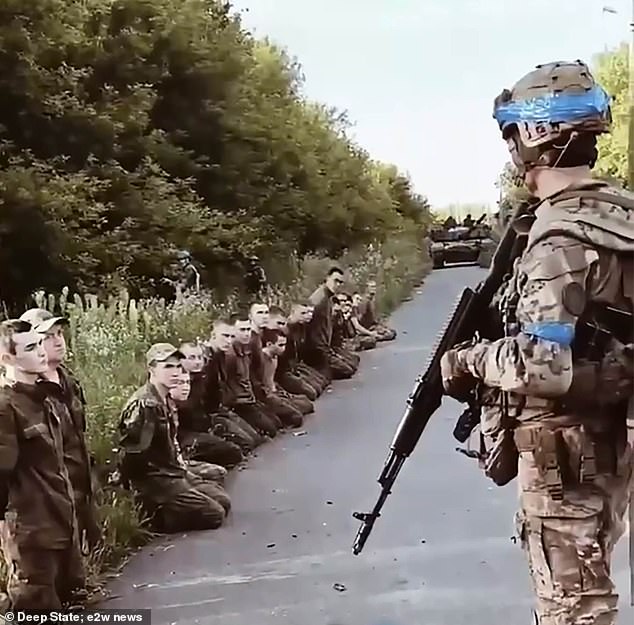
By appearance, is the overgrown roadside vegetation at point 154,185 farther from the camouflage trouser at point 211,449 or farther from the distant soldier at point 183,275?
the camouflage trouser at point 211,449

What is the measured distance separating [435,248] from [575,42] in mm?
449

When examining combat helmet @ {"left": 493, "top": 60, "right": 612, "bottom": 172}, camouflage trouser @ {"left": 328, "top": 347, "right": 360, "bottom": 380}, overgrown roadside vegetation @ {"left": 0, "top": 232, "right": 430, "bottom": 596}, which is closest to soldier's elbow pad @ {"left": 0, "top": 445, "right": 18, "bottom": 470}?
overgrown roadside vegetation @ {"left": 0, "top": 232, "right": 430, "bottom": 596}

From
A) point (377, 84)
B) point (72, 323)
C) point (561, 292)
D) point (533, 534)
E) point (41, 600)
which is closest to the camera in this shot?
point (561, 292)

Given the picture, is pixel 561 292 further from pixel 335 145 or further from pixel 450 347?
pixel 335 145

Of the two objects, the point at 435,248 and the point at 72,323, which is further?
the point at 435,248

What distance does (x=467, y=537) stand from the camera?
6.63 ft

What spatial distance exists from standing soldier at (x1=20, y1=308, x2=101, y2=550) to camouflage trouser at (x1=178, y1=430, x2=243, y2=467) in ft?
0.75

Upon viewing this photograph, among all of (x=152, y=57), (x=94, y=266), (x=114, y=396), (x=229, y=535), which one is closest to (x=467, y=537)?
(x=229, y=535)

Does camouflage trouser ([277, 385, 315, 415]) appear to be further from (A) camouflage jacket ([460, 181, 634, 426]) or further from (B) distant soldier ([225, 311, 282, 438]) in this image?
(A) camouflage jacket ([460, 181, 634, 426])

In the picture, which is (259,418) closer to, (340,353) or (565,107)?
(340,353)

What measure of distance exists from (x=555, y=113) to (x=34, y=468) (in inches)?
38.5

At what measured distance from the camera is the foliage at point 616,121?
180 centimetres

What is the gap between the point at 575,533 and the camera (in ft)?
5.10

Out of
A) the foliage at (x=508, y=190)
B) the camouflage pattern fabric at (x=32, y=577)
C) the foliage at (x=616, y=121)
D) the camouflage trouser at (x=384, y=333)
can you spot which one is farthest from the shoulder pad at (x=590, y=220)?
the camouflage pattern fabric at (x=32, y=577)
